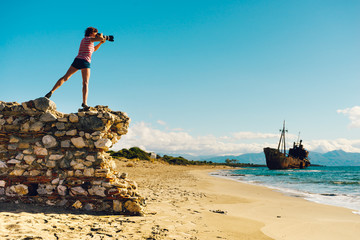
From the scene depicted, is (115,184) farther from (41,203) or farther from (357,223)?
(357,223)

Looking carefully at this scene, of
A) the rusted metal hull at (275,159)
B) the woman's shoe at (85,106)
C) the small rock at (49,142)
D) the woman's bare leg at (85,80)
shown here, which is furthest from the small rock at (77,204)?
the rusted metal hull at (275,159)

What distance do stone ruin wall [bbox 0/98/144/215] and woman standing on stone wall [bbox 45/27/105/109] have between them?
2.22ft

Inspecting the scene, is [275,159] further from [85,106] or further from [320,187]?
[85,106]

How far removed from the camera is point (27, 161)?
577cm

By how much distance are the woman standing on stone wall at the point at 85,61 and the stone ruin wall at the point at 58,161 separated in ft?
2.22

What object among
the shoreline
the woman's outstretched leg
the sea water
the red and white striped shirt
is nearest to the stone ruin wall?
the woman's outstretched leg

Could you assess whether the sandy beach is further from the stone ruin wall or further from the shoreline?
the stone ruin wall

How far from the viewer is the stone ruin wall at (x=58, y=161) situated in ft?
18.7

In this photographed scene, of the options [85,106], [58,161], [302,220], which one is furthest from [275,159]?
[58,161]

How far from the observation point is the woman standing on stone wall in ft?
20.8

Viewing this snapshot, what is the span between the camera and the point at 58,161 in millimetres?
5828

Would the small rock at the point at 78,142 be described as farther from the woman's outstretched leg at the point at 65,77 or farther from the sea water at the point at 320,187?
the sea water at the point at 320,187

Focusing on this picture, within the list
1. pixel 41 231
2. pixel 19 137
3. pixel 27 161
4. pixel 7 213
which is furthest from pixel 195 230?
pixel 19 137

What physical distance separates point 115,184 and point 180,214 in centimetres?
198
